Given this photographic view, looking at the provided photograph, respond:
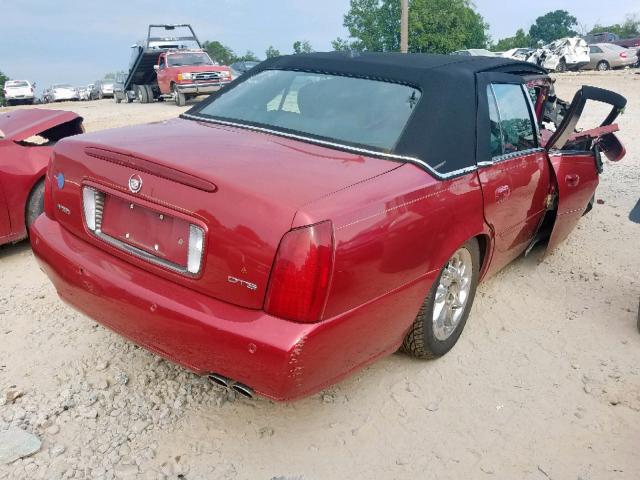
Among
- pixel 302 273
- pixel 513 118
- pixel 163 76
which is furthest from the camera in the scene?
pixel 163 76

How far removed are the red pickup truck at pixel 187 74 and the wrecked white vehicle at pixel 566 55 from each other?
15632 mm

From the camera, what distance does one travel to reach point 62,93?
1535 inches

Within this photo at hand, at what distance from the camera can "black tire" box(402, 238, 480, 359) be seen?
2.92 m

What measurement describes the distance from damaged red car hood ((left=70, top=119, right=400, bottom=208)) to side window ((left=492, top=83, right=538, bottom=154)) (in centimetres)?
122

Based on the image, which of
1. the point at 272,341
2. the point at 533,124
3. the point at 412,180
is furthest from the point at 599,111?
the point at 272,341

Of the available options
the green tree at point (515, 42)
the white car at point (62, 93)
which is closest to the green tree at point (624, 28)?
the green tree at point (515, 42)

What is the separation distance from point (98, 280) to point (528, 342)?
2.47 metres

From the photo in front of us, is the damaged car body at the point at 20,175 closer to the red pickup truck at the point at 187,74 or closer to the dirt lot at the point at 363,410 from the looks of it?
the dirt lot at the point at 363,410

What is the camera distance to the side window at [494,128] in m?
3.31

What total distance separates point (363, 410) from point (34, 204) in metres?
3.40

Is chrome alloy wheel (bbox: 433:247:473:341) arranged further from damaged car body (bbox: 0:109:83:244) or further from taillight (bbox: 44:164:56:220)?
damaged car body (bbox: 0:109:83:244)

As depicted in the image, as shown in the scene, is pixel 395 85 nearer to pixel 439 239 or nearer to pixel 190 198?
pixel 439 239

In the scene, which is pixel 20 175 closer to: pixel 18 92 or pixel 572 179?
pixel 572 179

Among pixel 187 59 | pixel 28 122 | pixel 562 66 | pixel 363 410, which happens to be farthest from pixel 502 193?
pixel 562 66
